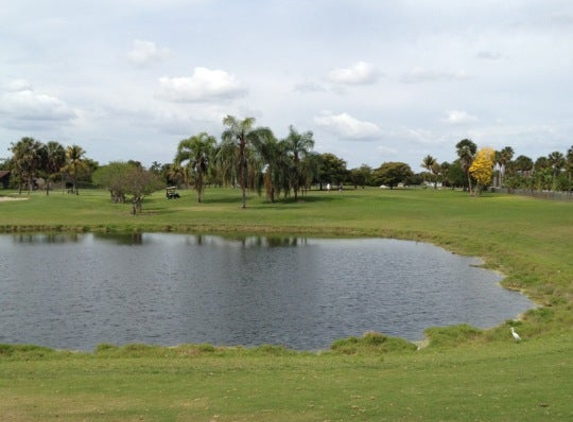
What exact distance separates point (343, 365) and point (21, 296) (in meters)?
19.5

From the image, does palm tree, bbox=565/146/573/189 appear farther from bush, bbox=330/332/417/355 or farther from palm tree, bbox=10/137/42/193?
bush, bbox=330/332/417/355

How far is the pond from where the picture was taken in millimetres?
24266

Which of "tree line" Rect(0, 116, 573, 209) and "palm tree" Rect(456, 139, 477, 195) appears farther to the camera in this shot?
"palm tree" Rect(456, 139, 477, 195)

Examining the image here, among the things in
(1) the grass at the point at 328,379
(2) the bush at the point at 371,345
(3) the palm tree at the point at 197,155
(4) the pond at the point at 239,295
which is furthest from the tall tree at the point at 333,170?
(2) the bush at the point at 371,345

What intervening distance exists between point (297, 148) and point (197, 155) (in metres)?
16.5

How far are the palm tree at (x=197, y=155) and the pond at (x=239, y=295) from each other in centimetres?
5053

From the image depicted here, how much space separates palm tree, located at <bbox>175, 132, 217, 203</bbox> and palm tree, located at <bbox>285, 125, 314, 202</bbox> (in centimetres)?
1277

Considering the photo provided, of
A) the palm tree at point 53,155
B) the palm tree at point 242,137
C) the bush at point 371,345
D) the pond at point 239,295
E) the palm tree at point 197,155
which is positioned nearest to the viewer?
the bush at point 371,345

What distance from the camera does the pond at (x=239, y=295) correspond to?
24266 mm

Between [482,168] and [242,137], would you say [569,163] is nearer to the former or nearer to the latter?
[482,168]

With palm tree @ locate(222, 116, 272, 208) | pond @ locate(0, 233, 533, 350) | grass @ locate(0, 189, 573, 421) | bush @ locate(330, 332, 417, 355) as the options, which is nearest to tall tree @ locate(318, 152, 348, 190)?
palm tree @ locate(222, 116, 272, 208)

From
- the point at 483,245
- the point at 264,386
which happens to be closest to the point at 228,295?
the point at 264,386

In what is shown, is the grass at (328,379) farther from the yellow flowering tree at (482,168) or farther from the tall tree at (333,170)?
the tall tree at (333,170)

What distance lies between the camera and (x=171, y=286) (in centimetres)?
3416
